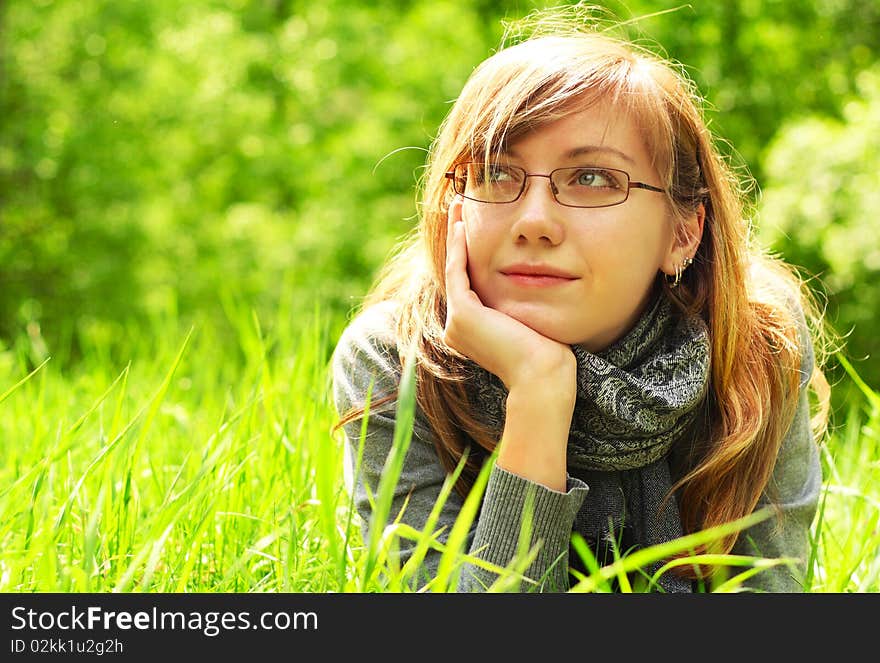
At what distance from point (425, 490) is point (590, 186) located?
1.88 feet

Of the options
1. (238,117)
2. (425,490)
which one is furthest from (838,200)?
(238,117)

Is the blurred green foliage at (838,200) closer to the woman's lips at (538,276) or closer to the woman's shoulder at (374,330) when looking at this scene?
the woman's shoulder at (374,330)

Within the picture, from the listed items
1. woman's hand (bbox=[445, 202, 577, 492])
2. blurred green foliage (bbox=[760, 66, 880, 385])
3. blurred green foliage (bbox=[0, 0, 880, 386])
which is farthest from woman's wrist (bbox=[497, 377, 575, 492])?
blurred green foliage (bbox=[0, 0, 880, 386])

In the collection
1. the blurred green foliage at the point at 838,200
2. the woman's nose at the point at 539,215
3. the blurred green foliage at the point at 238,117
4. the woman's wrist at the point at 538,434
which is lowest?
the woman's wrist at the point at 538,434

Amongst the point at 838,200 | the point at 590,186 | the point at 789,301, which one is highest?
the point at 838,200

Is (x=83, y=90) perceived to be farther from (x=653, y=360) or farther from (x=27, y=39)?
(x=653, y=360)

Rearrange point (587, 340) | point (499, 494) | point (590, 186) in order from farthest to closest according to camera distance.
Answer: point (587, 340) → point (590, 186) → point (499, 494)

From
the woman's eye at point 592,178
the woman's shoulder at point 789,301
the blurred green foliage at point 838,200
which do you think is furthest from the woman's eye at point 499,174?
the blurred green foliage at point 838,200

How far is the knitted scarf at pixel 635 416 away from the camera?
1.67m

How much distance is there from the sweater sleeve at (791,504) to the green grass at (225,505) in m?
0.05

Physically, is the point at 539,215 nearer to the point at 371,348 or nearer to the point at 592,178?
the point at 592,178

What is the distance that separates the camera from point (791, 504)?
1.83 m

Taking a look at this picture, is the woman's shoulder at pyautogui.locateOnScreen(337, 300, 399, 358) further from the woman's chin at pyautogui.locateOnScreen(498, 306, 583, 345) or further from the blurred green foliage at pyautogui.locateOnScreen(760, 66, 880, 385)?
the blurred green foliage at pyautogui.locateOnScreen(760, 66, 880, 385)

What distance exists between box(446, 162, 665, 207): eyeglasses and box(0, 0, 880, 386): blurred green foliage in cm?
462
